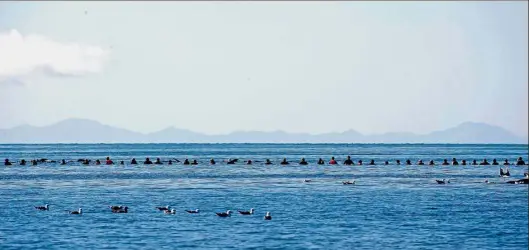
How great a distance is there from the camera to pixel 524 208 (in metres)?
52.1

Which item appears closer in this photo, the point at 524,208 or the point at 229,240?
the point at 229,240

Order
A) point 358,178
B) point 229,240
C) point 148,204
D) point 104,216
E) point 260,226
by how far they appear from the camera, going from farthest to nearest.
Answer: point 358,178, point 148,204, point 104,216, point 260,226, point 229,240

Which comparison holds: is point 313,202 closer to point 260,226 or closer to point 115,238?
point 260,226

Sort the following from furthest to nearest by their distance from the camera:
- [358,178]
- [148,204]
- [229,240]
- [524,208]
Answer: [358,178] < [148,204] < [524,208] < [229,240]

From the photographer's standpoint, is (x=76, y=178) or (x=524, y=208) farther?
(x=76, y=178)

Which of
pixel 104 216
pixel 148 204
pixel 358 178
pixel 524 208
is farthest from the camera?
pixel 358 178

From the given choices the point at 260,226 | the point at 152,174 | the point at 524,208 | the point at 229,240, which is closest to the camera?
the point at 229,240

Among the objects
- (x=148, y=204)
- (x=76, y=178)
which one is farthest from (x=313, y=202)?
(x=76, y=178)

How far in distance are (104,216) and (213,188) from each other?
21.9 m

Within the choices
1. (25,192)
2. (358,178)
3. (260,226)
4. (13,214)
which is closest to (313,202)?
(260,226)

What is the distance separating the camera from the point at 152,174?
92812 mm

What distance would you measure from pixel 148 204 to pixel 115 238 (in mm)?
15917

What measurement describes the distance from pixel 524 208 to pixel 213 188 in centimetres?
2528

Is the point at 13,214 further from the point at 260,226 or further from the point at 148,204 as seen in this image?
the point at 260,226
